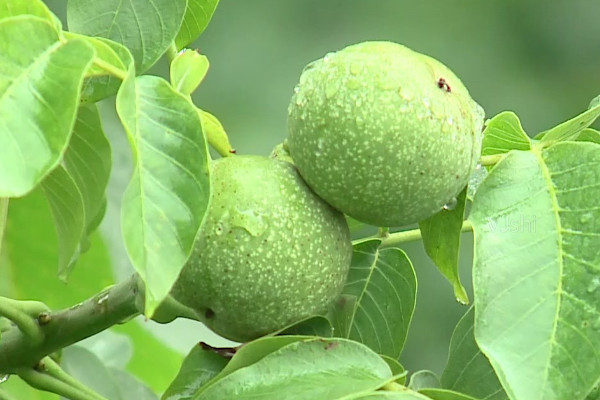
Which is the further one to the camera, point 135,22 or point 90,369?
point 90,369

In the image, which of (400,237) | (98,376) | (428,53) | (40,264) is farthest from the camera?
(428,53)

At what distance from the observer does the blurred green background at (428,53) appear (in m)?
2.78

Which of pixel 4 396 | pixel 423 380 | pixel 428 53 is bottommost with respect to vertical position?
pixel 428 53

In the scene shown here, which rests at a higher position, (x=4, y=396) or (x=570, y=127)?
(x=570, y=127)

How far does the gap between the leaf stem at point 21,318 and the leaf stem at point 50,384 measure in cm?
3

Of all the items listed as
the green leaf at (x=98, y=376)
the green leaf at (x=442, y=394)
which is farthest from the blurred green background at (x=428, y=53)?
the green leaf at (x=442, y=394)

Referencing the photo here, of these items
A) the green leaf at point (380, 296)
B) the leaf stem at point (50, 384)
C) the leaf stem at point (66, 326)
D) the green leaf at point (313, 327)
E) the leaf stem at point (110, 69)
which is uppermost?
the leaf stem at point (110, 69)

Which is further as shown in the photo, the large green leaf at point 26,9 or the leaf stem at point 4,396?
the leaf stem at point 4,396

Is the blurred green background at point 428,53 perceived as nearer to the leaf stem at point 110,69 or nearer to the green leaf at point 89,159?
the green leaf at point 89,159

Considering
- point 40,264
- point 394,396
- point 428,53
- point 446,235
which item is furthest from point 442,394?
point 428,53

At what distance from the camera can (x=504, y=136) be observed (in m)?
0.86

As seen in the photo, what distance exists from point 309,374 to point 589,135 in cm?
36

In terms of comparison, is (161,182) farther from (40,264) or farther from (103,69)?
(40,264)

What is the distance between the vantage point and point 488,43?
10.5 feet
